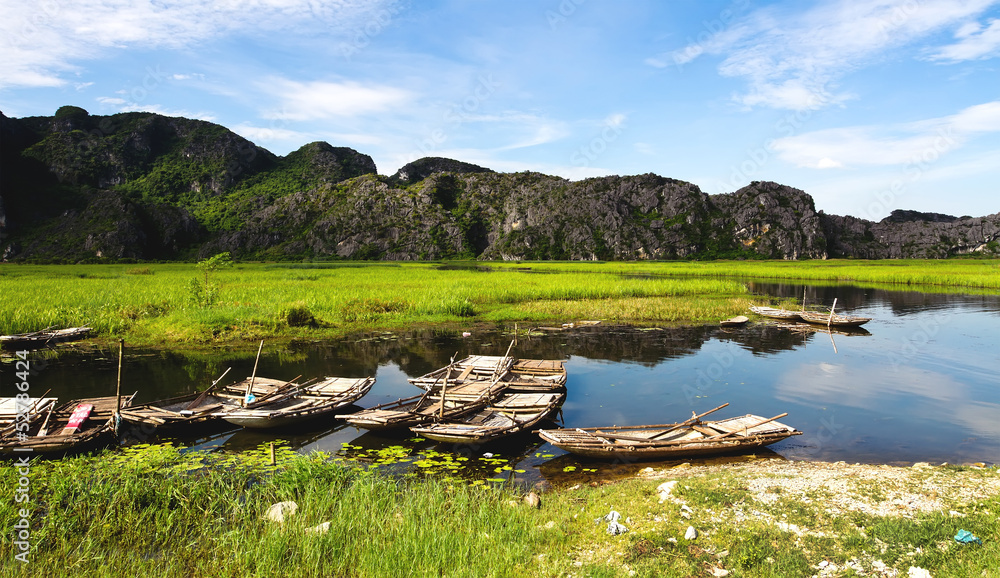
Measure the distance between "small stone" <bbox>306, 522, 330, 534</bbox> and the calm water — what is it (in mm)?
3464

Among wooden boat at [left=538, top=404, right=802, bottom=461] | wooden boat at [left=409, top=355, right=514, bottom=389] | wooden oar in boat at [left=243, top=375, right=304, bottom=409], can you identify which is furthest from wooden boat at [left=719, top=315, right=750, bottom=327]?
wooden oar in boat at [left=243, top=375, right=304, bottom=409]

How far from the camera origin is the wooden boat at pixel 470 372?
14.8m

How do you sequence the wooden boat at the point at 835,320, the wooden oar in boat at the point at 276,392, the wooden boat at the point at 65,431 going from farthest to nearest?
1. the wooden boat at the point at 835,320
2. the wooden oar in boat at the point at 276,392
3. the wooden boat at the point at 65,431

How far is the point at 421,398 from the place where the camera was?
1266cm

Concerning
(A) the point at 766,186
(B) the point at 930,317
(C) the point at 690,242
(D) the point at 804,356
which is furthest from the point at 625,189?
(D) the point at 804,356

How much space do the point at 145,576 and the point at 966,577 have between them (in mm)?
8879

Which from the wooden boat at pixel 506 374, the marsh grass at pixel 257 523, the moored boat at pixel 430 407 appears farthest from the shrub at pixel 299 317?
the marsh grass at pixel 257 523

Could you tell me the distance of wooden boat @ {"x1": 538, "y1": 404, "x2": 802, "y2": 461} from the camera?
9.89 meters

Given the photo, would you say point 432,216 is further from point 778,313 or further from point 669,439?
point 669,439

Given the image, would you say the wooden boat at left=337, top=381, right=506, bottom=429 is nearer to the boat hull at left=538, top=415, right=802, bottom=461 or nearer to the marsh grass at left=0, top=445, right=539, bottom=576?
the marsh grass at left=0, top=445, right=539, bottom=576

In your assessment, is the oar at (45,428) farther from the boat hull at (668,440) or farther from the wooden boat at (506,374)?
the boat hull at (668,440)

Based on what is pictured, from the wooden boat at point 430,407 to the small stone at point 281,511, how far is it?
12.0 feet

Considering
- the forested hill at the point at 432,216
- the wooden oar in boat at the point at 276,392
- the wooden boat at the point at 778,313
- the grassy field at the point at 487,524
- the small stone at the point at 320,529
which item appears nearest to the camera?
the grassy field at the point at 487,524

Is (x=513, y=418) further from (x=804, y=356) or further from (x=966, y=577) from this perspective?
(x=804, y=356)
